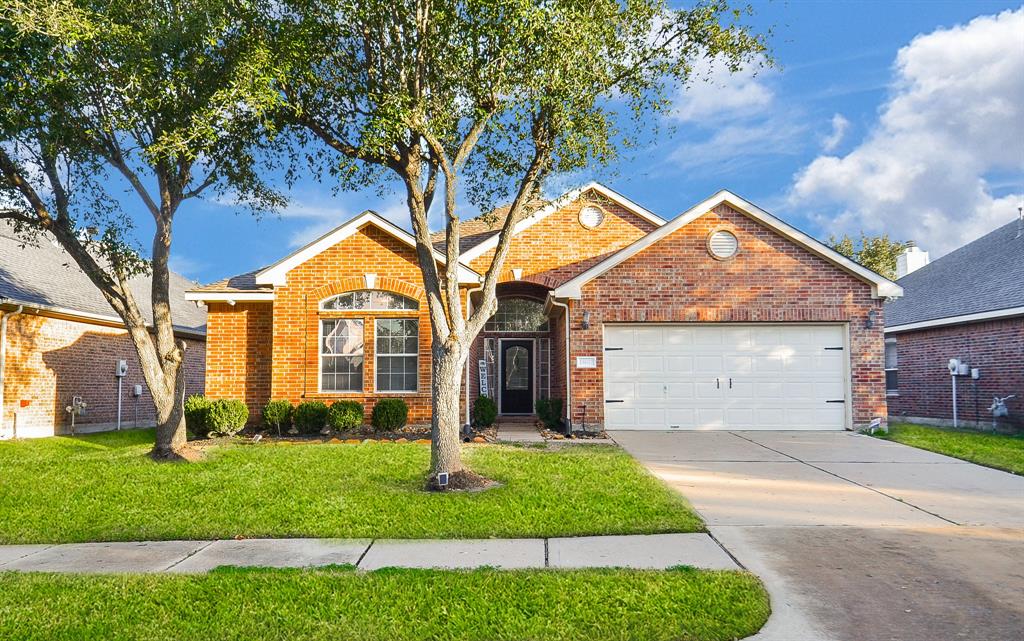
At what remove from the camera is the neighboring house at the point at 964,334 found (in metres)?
15.5

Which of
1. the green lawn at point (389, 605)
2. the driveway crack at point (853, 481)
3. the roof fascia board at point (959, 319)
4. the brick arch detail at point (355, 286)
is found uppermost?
the brick arch detail at point (355, 286)

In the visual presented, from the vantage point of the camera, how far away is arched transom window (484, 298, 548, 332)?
1917 cm

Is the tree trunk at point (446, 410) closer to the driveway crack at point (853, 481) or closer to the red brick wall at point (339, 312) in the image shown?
the driveway crack at point (853, 481)

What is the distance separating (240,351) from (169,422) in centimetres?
417

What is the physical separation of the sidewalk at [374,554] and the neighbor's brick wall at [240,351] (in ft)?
28.9

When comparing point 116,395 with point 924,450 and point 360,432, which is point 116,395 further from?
point 924,450

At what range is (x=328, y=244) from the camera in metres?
14.6

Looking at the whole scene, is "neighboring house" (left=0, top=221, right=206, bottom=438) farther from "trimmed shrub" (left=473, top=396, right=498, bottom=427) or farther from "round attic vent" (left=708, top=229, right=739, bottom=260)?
"round attic vent" (left=708, top=229, right=739, bottom=260)

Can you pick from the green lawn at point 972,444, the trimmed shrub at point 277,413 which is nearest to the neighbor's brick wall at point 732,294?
the green lawn at point 972,444

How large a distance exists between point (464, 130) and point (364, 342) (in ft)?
20.8

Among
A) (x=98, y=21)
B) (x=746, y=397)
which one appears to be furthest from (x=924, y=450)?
(x=98, y=21)

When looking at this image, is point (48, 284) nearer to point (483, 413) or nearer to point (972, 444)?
point (483, 413)

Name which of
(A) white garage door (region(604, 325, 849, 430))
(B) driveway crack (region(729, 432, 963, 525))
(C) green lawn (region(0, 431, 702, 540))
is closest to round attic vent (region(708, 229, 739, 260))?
(A) white garage door (region(604, 325, 849, 430))

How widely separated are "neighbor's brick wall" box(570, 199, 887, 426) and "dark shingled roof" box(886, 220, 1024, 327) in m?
4.06
